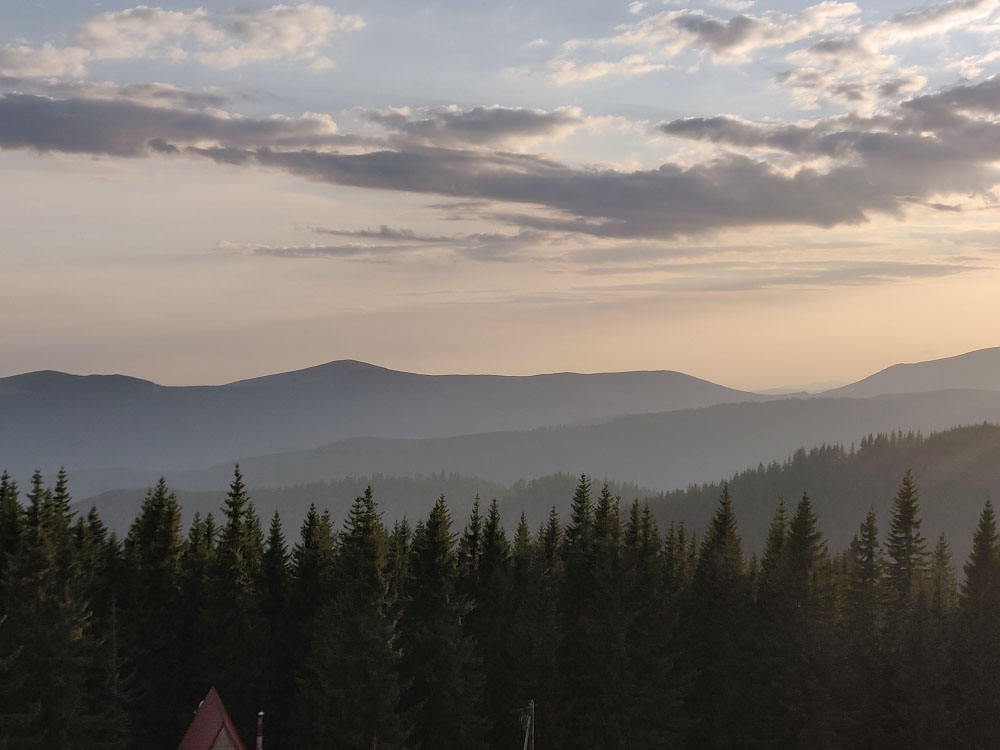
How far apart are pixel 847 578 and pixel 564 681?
24577 millimetres

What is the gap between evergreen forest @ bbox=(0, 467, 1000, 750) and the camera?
193 ft

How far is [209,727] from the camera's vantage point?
4916 cm

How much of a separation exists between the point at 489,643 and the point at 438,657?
656cm

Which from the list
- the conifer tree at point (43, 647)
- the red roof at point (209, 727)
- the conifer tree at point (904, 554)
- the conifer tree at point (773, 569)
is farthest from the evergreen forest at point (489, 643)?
the conifer tree at point (904, 554)

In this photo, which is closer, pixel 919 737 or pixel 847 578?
pixel 919 737

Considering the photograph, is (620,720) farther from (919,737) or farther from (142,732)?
(142,732)

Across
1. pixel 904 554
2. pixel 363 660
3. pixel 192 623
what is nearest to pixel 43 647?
pixel 192 623

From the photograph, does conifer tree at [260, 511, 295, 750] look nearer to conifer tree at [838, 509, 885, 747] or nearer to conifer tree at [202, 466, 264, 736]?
conifer tree at [202, 466, 264, 736]

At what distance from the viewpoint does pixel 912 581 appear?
277ft

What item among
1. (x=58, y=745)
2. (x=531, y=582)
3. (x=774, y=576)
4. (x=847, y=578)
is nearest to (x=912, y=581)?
(x=847, y=578)

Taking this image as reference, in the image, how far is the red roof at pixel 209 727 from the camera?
4894cm

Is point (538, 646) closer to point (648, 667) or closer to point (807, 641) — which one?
point (648, 667)

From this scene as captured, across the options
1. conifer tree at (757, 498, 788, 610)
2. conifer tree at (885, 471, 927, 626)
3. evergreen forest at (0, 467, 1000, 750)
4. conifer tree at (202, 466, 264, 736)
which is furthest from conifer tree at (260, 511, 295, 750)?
conifer tree at (885, 471, 927, 626)

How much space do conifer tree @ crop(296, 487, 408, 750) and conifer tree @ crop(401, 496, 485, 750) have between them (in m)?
1.74
